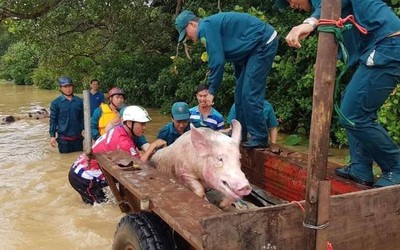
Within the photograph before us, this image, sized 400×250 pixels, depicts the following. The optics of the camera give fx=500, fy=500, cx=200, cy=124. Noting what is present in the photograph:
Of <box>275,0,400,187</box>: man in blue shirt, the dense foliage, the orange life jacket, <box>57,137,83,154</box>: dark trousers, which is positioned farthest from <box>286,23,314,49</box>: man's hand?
<box>57,137,83,154</box>: dark trousers

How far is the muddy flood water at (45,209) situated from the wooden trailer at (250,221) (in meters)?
2.28

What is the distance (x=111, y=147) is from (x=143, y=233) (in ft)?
7.86

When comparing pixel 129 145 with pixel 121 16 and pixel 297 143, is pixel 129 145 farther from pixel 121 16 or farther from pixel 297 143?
pixel 121 16

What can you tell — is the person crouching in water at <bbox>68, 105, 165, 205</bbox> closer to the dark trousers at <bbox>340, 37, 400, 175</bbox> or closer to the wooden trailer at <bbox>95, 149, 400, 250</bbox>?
the wooden trailer at <bbox>95, 149, 400, 250</bbox>

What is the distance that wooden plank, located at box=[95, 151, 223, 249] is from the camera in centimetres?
262

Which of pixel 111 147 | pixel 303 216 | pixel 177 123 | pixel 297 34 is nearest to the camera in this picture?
pixel 303 216

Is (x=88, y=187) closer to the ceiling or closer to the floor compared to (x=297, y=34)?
closer to the floor

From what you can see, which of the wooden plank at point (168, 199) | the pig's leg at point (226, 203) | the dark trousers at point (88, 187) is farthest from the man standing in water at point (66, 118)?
the pig's leg at point (226, 203)

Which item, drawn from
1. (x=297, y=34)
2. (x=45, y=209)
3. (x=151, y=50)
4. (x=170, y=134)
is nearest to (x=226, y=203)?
(x=297, y=34)

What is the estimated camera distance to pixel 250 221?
2.38 meters

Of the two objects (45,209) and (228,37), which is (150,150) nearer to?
(228,37)

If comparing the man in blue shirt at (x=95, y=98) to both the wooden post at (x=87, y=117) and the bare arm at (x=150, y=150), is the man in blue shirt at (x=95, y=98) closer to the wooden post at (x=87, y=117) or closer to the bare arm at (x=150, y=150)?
the bare arm at (x=150, y=150)

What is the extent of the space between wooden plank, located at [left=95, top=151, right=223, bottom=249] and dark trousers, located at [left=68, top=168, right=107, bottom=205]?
2016 mm

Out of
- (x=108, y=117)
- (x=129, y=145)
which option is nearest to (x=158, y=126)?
(x=108, y=117)
